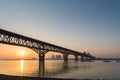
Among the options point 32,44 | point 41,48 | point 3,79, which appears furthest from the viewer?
point 41,48

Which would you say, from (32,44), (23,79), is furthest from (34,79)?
(32,44)

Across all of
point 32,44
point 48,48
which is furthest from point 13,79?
point 48,48

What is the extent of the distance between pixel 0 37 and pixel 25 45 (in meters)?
24.0

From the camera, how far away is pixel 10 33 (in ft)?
271

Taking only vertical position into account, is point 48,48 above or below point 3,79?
above

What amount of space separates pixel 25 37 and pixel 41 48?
88.7 ft

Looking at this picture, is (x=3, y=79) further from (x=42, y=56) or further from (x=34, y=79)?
(x=42, y=56)

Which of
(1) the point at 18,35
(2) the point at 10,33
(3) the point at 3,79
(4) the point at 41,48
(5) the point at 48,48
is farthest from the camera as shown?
(5) the point at 48,48

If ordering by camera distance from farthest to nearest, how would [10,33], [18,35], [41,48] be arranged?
[41,48] → [18,35] → [10,33]

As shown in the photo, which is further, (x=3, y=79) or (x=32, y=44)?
(x=32, y=44)

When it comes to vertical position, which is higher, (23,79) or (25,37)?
(25,37)

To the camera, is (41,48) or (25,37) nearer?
(25,37)

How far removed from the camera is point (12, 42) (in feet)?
281

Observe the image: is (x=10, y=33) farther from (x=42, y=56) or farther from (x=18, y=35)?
(x=42, y=56)
